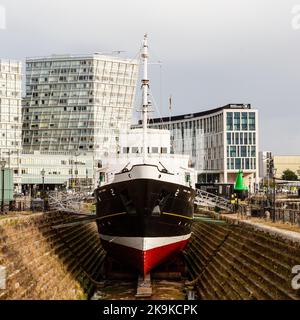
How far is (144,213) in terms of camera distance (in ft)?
81.7

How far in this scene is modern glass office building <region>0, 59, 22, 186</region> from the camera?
119 meters

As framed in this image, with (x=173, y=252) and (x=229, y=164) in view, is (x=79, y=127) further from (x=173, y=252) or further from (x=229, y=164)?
(x=173, y=252)

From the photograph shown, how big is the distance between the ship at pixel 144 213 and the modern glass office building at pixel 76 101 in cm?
10799

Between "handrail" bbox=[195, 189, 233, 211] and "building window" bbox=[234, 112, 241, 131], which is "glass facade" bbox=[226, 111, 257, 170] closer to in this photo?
"building window" bbox=[234, 112, 241, 131]

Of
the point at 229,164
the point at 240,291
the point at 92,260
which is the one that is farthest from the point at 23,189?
the point at 240,291

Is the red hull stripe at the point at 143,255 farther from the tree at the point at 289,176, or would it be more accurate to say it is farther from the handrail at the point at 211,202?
the tree at the point at 289,176

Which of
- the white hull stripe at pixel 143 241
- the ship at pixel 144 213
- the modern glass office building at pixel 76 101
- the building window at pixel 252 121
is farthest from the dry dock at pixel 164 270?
the modern glass office building at pixel 76 101

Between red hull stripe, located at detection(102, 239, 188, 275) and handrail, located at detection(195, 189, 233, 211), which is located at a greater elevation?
handrail, located at detection(195, 189, 233, 211)

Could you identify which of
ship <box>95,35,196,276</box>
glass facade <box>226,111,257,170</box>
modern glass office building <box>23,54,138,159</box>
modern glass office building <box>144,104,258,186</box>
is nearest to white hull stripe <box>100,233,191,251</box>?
ship <box>95,35,196,276</box>

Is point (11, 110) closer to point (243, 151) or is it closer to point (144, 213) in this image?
point (243, 151)

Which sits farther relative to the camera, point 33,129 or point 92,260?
point 33,129

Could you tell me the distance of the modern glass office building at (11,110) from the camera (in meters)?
119

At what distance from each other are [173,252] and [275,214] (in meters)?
7.89
